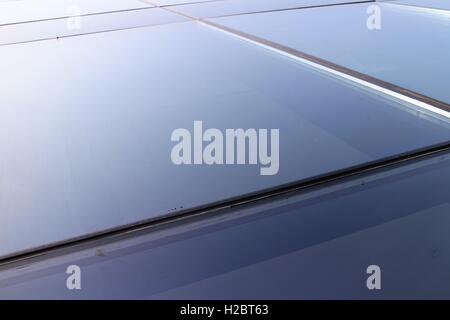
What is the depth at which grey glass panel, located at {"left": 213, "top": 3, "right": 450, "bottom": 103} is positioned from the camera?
1739 mm

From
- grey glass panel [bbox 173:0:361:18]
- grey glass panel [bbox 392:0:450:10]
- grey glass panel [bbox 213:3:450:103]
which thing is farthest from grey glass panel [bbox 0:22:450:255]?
grey glass panel [bbox 392:0:450:10]

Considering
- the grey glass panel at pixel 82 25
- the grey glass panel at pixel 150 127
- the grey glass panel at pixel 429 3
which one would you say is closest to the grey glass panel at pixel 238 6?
A: the grey glass panel at pixel 82 25

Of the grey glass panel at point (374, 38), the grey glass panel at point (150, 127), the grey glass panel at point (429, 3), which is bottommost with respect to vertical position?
the grey glass panel at point (150, 127)

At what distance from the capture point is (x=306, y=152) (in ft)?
3.87

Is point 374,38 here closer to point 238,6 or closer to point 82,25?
point 238,6

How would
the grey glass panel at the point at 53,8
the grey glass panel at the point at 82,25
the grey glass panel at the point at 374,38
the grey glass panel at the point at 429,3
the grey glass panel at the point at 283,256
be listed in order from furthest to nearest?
the grey glass panel at the point at 53,8
the grey glass panel at the point at 429,3
the grey glass panel at the point at 82,25
the grey glass panel at the point at 374,38
the grey glass panel at the point at 283,256

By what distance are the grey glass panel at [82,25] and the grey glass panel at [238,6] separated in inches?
7.4

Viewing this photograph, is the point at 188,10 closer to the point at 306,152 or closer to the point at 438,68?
the point at 438,68

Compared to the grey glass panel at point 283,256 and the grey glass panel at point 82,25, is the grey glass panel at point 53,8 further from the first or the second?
the grey glass panel at point 283,256

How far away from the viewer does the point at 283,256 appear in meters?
0.86

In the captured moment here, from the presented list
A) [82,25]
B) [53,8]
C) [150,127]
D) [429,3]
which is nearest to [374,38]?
[429,3]

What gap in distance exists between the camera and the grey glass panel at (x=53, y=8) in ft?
11.2

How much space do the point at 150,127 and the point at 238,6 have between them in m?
2.45

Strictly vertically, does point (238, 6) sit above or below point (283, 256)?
above
